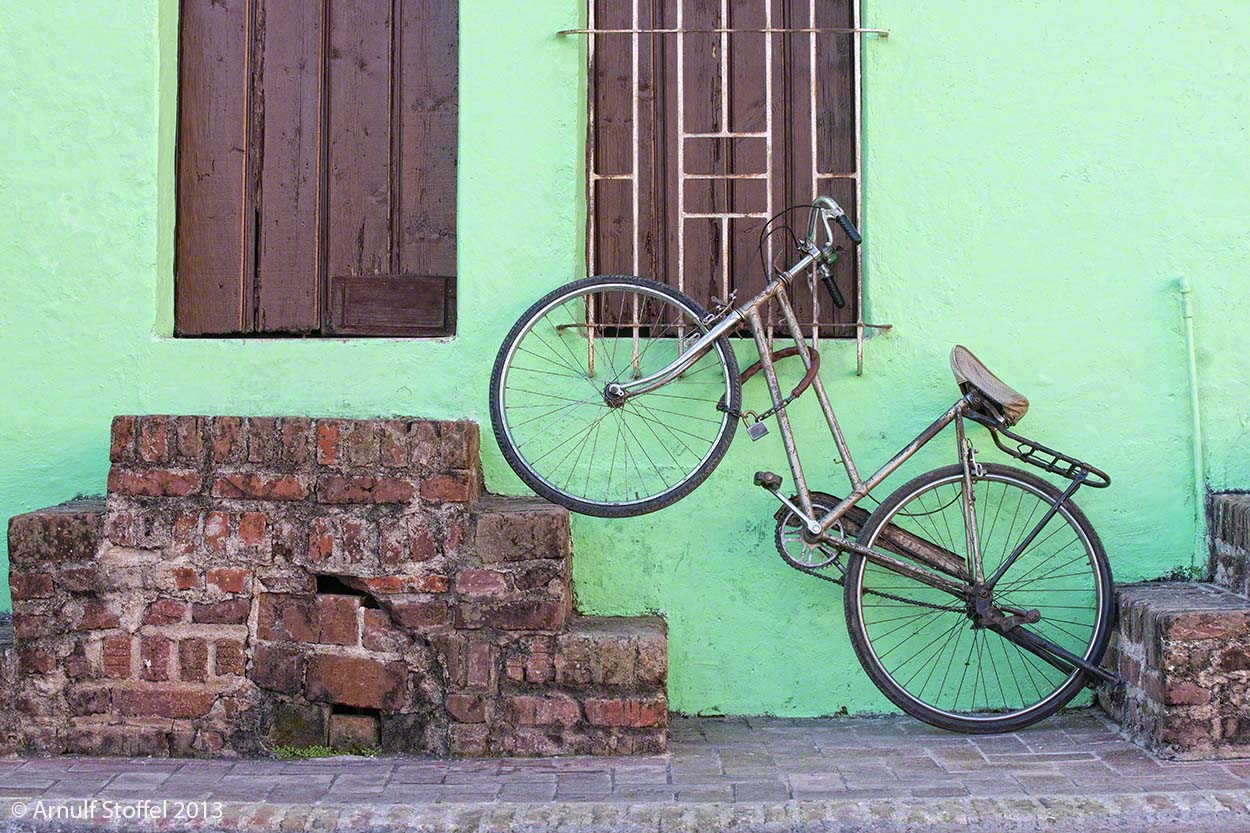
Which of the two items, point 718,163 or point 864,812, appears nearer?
point 864,812

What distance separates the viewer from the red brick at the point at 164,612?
3805 mm

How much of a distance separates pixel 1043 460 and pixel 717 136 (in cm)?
174

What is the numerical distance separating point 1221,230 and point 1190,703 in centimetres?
181

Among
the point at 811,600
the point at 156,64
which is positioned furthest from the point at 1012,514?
the point at 156,64

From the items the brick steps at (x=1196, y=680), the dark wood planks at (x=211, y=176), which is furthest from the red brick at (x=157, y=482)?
the brick steps at (x=1196, y=680)

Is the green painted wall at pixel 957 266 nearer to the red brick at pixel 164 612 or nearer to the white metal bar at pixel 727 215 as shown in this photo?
the white metal bar at pixel 727 215

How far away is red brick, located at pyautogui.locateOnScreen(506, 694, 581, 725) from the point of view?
3.74 metres

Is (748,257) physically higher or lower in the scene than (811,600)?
higher

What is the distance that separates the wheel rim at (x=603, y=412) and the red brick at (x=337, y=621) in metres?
0.90

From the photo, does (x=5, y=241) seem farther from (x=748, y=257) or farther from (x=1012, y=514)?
(x=1012, y=514)

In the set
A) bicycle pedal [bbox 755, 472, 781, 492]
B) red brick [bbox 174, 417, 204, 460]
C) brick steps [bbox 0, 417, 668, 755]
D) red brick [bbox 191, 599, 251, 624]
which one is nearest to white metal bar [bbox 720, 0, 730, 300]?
bicycle pedal [bbox 755, 472, 781, 492]

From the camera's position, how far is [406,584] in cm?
377

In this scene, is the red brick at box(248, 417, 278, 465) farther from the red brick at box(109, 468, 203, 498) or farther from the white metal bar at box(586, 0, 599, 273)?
the white metal bar at box(586, 0, 599, 273)

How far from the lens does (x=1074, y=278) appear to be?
4293 millimetres
